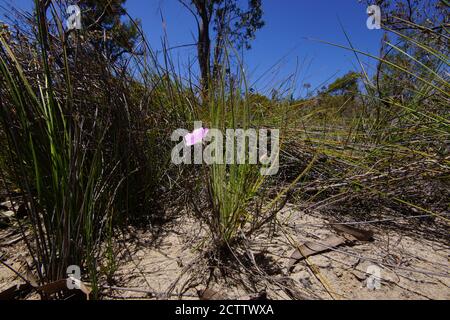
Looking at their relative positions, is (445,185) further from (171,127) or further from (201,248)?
(171,127)

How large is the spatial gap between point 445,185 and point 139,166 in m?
0.99

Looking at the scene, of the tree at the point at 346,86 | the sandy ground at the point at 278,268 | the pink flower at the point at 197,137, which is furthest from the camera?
the tree at the point at 346,86

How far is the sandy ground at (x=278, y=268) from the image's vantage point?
55 centimetres

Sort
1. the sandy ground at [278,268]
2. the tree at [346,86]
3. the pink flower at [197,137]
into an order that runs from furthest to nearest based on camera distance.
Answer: the tree at [346,86], the pink flower at [197,137], the sandy ground at [278,268]

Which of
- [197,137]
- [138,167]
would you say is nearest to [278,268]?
[197,137]

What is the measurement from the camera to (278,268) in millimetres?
619

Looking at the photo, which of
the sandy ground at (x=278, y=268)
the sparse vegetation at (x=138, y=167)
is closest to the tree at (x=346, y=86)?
the sparse vegetation at (x=138, y=167)

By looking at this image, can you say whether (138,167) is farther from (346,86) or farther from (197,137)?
(346,86)

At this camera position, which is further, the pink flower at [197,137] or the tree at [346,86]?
the tree at [346,86]

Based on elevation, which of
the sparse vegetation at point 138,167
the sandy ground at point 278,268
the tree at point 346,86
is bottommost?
the sandy ground at point 278,268

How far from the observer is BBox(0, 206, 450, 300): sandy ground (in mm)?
555

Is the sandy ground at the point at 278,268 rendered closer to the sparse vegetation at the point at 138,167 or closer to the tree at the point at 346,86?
the sparse vegetation at the point at 138,167

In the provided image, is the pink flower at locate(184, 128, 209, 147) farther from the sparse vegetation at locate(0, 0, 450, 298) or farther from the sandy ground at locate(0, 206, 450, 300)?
the sandy ground at locate(0, 206, 450, 300)

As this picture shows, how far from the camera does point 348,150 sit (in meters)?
1.17
